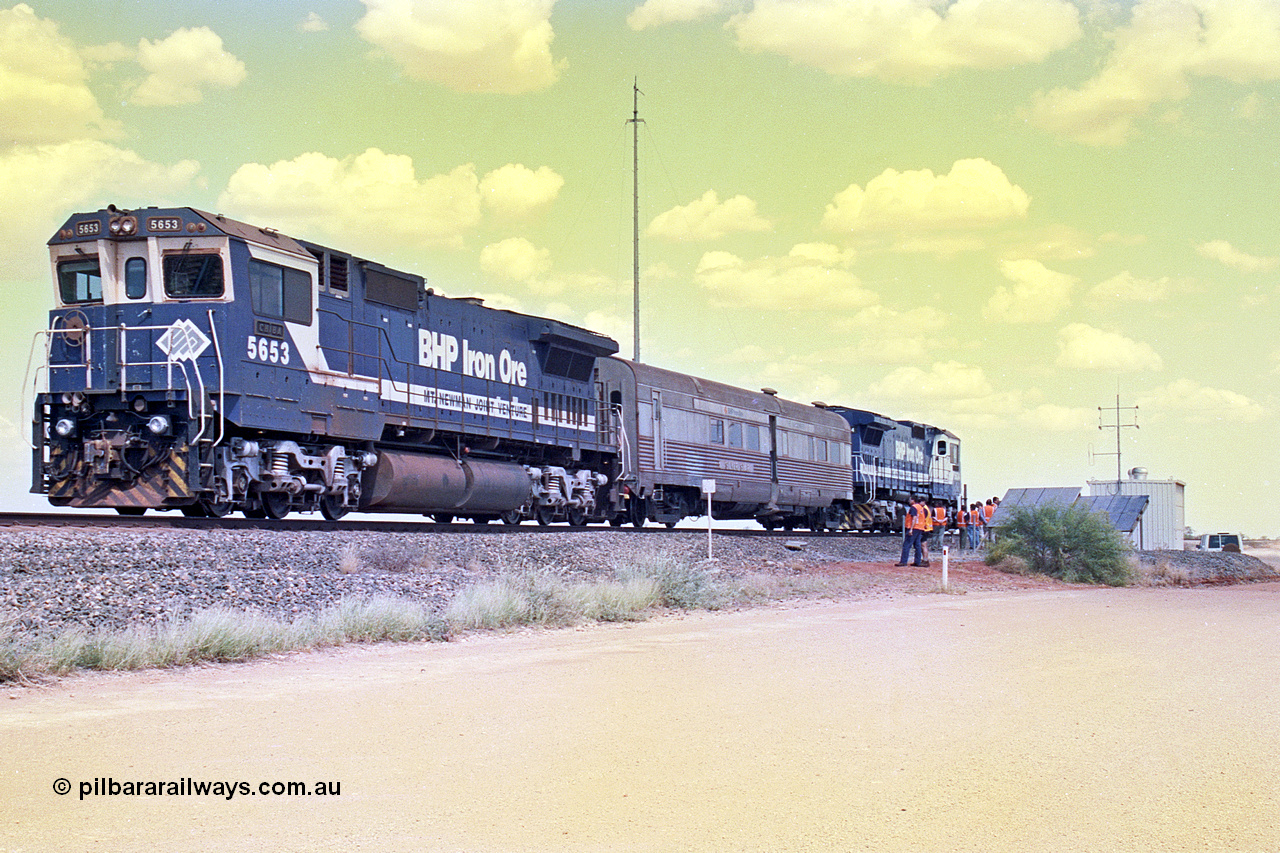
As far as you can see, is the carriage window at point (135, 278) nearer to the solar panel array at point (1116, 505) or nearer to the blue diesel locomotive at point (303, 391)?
the blue diesel locomotive at point (303, 391)

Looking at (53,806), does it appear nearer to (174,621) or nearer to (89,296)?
(174,621)

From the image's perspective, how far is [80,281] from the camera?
1548 centimetres

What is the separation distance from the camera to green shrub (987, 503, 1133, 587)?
2673 centimetres

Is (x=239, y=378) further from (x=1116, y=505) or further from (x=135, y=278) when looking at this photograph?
(x=1116, y=505)

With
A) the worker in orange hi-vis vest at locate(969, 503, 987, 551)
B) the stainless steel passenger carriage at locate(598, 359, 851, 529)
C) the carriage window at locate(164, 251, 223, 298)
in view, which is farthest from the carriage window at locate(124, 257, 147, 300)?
the worker in orange hi-vis vest at locate(969, 503, 987, 551)

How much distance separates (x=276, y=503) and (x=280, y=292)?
2.95m

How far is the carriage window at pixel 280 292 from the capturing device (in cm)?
1558

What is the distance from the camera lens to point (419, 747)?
6.57 m

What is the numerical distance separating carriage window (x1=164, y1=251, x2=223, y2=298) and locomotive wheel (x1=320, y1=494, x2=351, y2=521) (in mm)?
3607

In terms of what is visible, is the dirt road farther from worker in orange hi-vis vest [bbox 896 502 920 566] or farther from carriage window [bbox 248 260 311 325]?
worker in orange hi-vis vest [bbox 896 502 920 566]

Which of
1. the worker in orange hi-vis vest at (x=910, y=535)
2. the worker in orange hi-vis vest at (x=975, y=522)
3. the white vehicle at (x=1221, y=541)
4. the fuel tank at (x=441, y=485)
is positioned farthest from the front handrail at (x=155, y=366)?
the white vehicle at (x=1221, y=541)

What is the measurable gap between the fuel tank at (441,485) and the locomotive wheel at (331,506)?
1.61ft

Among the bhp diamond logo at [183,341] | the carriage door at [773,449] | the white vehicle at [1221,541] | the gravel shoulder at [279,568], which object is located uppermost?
the bhp diamond logo at [183,341]

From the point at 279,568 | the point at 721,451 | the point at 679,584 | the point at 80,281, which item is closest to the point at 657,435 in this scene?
the point at 721,451
